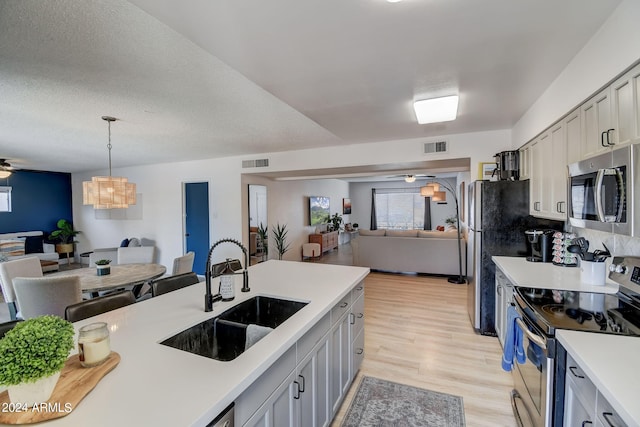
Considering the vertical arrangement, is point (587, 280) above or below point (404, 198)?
below

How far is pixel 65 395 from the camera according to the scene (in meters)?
0.86

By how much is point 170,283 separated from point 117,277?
1676mm

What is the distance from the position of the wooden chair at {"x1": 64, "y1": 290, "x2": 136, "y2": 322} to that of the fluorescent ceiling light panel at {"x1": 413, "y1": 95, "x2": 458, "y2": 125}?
2753mm

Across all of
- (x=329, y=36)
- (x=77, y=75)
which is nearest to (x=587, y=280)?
(x=329, y=36)

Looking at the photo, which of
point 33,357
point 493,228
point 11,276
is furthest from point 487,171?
point 11,276

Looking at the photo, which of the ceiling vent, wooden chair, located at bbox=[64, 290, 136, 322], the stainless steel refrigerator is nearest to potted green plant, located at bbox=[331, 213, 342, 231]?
the ceiling vent

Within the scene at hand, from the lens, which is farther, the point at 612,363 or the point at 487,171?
the point at 487,171

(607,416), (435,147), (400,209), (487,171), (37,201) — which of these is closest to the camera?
(607,416)

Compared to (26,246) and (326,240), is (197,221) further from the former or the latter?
(26,246)

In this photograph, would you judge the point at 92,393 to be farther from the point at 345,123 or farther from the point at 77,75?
the point at 345,123

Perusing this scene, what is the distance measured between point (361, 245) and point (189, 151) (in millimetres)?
3873

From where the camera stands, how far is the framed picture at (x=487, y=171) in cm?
375

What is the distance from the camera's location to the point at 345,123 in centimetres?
340

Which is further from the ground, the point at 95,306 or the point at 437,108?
the point at 437,108
